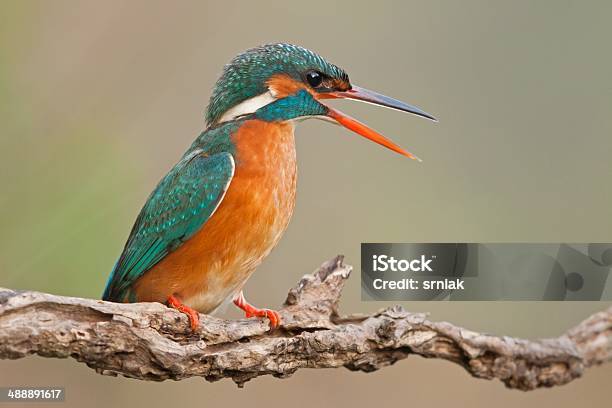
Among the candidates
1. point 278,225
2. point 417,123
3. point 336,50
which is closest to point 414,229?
point 417,123

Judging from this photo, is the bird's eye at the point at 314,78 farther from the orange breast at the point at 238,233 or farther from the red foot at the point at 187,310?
the red foot at the point at 187,310

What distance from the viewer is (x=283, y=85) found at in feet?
9.08

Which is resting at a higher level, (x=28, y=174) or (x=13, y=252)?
(x=28, y=174)

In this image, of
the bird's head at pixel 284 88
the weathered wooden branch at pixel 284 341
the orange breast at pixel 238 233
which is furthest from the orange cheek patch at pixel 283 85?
the weathered wooden branch at pixel 284 341

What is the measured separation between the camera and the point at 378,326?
254cm

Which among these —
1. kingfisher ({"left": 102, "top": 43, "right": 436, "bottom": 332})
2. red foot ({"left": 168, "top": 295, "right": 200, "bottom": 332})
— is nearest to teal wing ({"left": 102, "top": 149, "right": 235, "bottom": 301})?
kingfisher ({"left": 102, "top": 43, "right": 436, "bottom": 332})

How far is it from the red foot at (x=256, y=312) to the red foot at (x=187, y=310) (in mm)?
215

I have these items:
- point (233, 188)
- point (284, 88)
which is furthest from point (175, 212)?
point (284, 88)

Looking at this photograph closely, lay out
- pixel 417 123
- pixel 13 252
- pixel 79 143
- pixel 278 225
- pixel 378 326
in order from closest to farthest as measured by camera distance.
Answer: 1. pixel 378 326
2. pixel 278 225
3. pixel 13 252
4. pixel 79 143
5. pixel 417 123

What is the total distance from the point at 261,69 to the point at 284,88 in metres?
0.10

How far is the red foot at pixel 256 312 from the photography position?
8.34 feet

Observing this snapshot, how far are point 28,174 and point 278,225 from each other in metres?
1.42

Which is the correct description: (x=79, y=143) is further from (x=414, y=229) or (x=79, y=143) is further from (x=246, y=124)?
(x=414, y=229)

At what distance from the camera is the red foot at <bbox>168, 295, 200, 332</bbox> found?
7.98ft
